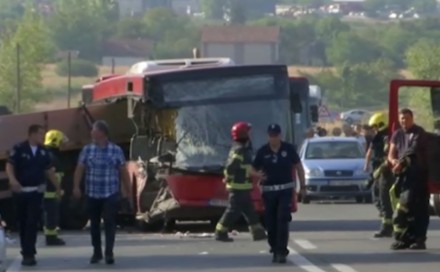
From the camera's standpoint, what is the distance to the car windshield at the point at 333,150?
1608 inches

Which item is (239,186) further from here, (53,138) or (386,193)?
(53,138)

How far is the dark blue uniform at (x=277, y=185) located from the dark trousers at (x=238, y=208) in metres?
2.79

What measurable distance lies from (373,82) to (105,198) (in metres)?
113

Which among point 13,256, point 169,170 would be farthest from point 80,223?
point 13,256

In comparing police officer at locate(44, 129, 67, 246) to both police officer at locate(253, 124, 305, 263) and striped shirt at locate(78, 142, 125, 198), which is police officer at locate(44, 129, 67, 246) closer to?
striped shirt at locate(78, 142, 125, 198)

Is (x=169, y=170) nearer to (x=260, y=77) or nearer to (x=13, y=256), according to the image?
(x=260, y=77)

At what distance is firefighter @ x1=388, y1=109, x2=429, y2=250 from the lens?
23.3 meters

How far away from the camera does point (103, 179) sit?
72.1ft

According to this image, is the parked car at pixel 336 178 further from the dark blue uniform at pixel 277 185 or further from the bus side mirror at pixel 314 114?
the dark blue uniform at pixel 277 185

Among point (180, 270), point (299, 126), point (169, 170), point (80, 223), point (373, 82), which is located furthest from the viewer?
point (373, 82)

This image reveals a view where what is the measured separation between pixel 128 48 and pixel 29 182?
5610 inches

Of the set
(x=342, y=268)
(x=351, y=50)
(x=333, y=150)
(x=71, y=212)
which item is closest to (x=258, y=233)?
(x=342, y=268)

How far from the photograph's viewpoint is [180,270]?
70.0 feet

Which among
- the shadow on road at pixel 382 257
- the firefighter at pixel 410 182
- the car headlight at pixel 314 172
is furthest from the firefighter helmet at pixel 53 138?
the car headlight at pixel 314 172
